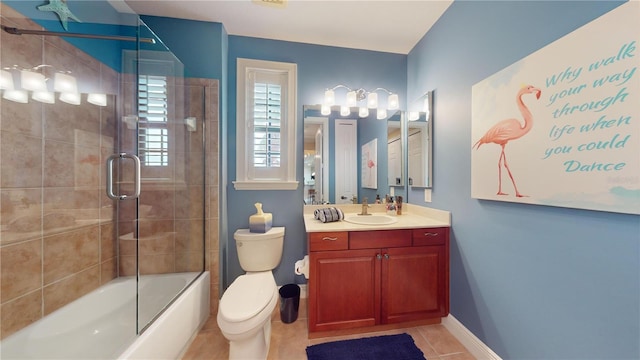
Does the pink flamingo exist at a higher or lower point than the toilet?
higher

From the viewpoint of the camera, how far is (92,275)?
58.9 inches

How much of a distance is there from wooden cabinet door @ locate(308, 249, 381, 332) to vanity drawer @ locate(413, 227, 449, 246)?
0.33 metres

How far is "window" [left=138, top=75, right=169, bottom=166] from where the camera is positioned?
5.38ft

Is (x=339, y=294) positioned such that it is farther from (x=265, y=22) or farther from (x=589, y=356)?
(x=265, y=22)

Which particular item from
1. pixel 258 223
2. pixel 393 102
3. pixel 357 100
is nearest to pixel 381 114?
pixel 393 102

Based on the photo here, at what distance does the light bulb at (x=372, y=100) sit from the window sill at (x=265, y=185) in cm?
106

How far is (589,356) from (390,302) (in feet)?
2.98

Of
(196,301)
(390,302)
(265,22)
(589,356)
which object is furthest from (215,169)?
(589,356)

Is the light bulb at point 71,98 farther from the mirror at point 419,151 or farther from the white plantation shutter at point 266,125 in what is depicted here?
the mirror at point 419,151

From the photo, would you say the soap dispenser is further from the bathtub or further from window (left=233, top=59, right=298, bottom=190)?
the bathtub

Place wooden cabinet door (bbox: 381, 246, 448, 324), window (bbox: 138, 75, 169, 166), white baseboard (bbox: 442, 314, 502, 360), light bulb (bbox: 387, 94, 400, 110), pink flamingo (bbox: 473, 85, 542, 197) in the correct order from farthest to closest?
light bulb (bbox: 387, 94, 400, 110)
window (bbox: 138, 75, 169, 166)
wooden cabinet door (bbox: 381, 246, 448, 324)
white baseboard (bbox: 442, 314, 502, 360)
pink flamingo (bbox: 473, 85, 542, 197)

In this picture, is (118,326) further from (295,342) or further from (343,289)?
(343,289)

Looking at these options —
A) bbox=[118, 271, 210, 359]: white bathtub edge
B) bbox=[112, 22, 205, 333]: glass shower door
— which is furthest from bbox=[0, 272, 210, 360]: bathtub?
bbox=[112, 22, 205, 333]: glass shower door

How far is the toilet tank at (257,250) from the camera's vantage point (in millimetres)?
1701
